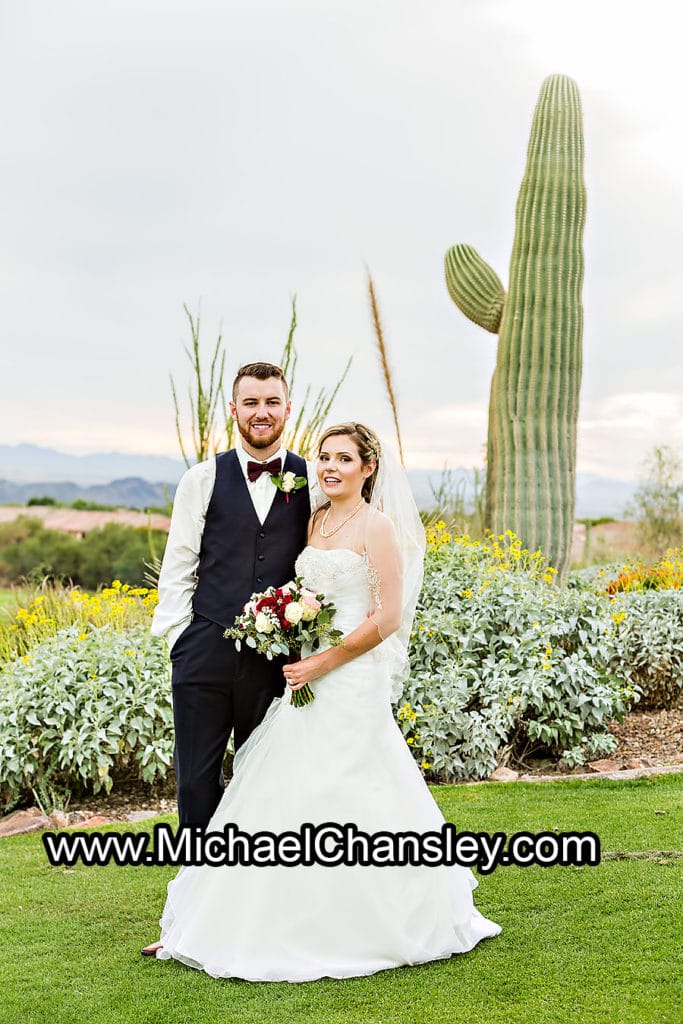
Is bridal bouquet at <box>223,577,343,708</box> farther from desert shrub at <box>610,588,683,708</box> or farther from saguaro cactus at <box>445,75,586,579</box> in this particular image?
saguaro cactus at <box>445,75,586,579</box>

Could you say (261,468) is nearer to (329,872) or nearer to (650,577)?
(329,872)

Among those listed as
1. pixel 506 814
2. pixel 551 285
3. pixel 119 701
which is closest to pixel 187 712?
pixel 506 814

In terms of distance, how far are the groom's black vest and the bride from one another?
10 cm

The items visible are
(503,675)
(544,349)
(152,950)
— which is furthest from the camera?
(544,349)

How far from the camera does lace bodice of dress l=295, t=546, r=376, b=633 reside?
3.62 metres

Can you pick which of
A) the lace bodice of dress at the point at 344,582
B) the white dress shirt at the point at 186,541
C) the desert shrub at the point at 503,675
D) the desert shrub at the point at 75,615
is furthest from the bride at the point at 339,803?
the desert shrub at the point at 75,615

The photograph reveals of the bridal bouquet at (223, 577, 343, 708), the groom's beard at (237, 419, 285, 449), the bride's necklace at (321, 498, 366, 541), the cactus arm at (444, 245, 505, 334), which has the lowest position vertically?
the bridal bouquet at (223, 577, 343, 708)

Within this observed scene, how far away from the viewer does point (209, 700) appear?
3.67 metres

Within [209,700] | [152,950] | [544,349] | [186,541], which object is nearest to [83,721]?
[152,950]

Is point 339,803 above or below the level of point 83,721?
above

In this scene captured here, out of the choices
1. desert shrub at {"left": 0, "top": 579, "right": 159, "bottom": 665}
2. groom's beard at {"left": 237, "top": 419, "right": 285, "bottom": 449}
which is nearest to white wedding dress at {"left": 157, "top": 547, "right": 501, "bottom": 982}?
groom's beard at {"left": 237, "top": 419, "right": 285, "bottom": 449}

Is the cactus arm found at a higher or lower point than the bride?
higher

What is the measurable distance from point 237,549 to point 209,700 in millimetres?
547

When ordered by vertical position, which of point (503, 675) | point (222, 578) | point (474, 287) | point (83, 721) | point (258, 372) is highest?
point (474, 287)
